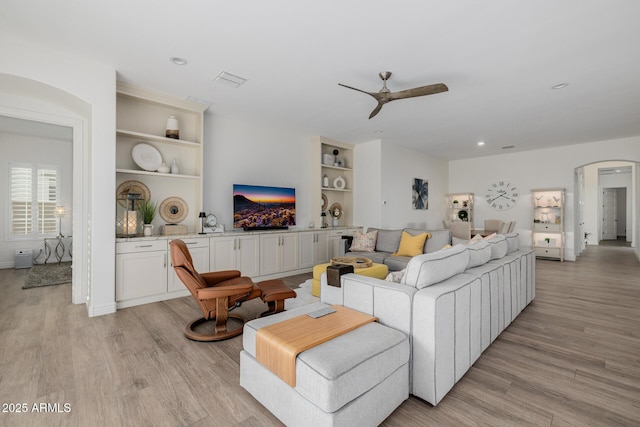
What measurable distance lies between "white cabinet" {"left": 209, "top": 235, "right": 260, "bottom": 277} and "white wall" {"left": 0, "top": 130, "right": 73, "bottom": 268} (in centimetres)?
456

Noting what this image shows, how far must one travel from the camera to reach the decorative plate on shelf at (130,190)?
403cm

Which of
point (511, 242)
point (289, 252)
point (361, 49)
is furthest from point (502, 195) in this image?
point (361, 49)

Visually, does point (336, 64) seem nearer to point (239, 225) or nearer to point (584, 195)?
point (239, 225)

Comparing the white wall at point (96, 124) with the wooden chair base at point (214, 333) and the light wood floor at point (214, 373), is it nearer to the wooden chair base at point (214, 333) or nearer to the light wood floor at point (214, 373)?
the light wood floor at point (214, 373)

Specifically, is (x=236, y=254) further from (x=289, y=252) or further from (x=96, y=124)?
(x=96, y=124)

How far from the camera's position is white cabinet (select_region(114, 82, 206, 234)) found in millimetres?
4031

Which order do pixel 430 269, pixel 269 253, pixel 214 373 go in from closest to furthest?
1. pixel 430 269
2. pixel 214 373
3. pixel 269 253

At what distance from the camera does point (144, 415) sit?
175cm

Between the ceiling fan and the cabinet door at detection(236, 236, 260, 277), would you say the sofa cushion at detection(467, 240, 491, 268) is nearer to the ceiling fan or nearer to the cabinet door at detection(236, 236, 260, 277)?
the ceiling fan

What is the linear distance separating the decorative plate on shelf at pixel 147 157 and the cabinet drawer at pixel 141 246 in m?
1.07

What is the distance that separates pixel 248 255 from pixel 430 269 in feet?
11.2

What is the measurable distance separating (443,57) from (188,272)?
3324 millimetres

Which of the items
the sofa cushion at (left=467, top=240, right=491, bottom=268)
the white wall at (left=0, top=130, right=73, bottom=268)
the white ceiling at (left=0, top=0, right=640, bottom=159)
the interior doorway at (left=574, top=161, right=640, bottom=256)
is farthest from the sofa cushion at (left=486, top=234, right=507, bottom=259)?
the white wall at (left=0, top=130, right=73, bottom=268)

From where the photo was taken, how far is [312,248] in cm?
574
